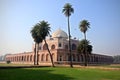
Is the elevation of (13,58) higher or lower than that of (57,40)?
lower

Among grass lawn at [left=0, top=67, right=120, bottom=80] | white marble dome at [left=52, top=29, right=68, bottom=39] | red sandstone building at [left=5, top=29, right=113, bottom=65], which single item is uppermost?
white marble dome at [left=52, top=29, right=68, bottom=39]

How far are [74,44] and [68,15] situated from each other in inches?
1456

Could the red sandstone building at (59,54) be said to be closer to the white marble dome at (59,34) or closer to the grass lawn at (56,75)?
the white marble dome at (59,34)

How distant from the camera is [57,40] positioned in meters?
88.9

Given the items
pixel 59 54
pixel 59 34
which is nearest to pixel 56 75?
pixel 59 54

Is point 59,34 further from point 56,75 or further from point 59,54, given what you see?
point 56,75

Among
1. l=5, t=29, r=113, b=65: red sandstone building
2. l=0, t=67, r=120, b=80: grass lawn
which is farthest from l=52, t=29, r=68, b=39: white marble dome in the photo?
l=0, t=67, r=120, b=80: grass lawn

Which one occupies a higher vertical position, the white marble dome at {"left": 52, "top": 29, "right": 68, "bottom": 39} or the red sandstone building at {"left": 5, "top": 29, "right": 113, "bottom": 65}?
the white marble dome at {"left": 52, "top": 29, "right": 68, "bottom": 39}

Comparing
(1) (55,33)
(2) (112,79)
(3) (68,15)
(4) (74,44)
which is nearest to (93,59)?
(4) (74,44)

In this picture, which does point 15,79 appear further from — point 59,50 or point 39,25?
point 59,50

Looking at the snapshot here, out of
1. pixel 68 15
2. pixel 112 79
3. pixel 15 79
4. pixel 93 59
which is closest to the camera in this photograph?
pixel 15 79

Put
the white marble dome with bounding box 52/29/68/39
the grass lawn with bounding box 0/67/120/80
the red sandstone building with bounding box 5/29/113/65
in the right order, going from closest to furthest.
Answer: the grass lawn with bounding box 0/67/120/80 → the red sandstone building with bounding box 5/29/113/65 → the white marble dome with bounding box 52/29/68/39

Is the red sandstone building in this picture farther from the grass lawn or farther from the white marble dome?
the grass lawn

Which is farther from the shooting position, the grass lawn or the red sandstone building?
the red sandstone building
